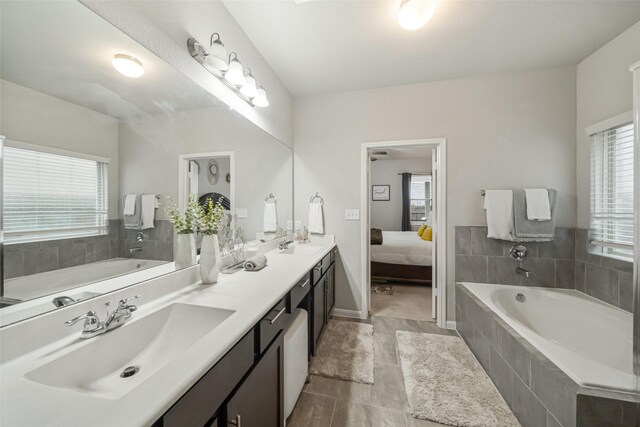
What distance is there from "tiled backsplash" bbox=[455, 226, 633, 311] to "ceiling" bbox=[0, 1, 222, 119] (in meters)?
2.67

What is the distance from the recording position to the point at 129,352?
82 centimetres

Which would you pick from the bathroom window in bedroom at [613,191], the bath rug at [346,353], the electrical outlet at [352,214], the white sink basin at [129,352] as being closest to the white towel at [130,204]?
the white sink basin at [129,352]

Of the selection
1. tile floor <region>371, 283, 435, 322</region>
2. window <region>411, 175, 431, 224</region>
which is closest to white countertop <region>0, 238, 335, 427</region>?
tile floor <region>371, 283, 435, 322</region>

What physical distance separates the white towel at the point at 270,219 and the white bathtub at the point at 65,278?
1.21 m

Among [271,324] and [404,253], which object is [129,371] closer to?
[271,324]

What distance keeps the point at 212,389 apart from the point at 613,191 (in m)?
3.00

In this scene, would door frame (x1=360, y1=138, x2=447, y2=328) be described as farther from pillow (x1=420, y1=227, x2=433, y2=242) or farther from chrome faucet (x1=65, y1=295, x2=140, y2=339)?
chrome faucet (x1=65, y1=295, x2=140, y2=339)

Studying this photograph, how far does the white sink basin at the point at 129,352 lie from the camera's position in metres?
0.66

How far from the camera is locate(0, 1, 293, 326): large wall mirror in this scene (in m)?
0.68

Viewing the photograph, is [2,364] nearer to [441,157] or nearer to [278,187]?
[278,187]

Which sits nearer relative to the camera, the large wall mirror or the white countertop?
the white countertop

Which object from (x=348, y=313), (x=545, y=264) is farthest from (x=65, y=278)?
(x=545, y=264)

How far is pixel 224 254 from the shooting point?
1645 millimetres

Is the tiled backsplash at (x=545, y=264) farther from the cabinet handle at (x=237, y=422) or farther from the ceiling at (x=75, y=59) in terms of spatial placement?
the ceiling at (x=75, y=59)
